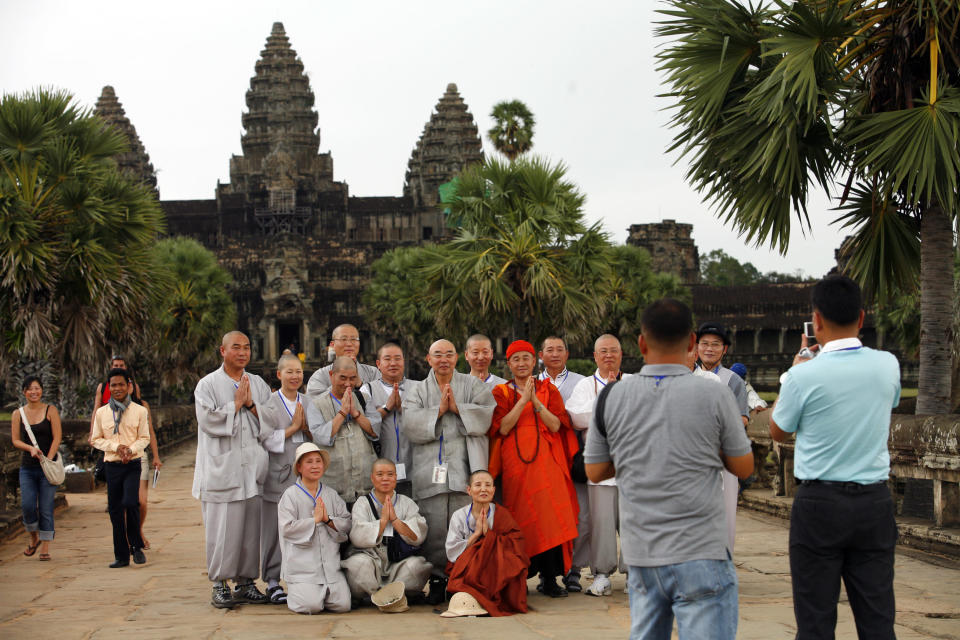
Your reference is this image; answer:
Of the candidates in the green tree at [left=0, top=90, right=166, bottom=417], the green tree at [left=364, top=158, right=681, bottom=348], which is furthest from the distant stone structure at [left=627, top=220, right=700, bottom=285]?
the green tree at [left=0, top=90, right=166, bottom=417]

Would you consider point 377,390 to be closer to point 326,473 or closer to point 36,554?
point 326,473

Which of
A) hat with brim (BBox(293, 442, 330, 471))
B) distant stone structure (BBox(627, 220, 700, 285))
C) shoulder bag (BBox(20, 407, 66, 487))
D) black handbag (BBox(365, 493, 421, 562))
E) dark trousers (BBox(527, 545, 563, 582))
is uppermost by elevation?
distant stone structure (BBox(627, 220, 700, 285))

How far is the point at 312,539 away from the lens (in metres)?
6.64

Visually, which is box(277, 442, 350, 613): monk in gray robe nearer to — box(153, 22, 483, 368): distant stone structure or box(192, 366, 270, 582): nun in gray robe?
box(192, 366, 270, 582): nun in gray robe

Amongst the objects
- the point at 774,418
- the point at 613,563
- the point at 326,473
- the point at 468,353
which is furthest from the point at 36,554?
the point at 774,418

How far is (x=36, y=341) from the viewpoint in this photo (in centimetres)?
1366

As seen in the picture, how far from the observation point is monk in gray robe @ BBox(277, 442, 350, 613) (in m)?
6.55

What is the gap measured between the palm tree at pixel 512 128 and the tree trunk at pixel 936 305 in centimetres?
3318

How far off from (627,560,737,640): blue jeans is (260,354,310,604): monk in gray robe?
3903 millimetres

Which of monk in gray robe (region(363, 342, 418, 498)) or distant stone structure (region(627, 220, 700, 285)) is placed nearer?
monk in gray robe (region(363, 342, 418, 498))

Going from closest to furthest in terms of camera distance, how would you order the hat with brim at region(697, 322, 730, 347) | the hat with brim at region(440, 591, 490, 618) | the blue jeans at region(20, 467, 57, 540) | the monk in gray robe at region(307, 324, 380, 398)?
the hat with brim at region(440, 591, 490, 618) < the hat with brim at region(697, 322, 730, 347) < the monk in gray robe at region(307, 324, 380, 398) < the blue jeans at region(20, 467, 57, 540)

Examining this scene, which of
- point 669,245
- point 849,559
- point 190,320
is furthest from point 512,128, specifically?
point 849,559

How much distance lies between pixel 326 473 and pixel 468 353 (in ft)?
4.15

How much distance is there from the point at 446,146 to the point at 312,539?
67241mm
